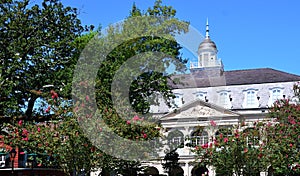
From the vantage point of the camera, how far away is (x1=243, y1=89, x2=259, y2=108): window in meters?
44.8

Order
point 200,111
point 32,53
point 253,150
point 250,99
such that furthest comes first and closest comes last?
point 250,99, point 200,111, point 32,53, point 253,150

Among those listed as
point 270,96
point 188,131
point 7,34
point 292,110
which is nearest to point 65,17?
point 7,34

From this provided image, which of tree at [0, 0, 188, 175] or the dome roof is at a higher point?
the dome roof

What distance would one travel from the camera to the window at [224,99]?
45.8 meters

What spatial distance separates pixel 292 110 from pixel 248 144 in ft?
28.0

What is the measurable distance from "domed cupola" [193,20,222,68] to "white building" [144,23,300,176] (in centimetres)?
159

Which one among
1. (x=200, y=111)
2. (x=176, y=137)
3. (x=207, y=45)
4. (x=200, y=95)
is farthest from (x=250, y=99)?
(x=207, y=45)

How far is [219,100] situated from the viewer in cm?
4650

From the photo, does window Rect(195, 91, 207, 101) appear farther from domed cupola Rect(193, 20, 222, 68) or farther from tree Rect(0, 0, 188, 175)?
tree Rect(0, 0, 188, 175)

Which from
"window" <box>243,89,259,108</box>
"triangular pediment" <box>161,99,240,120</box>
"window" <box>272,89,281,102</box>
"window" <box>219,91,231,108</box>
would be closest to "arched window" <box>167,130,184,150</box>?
"triangular pediment" <box>161,99,240,120</box>

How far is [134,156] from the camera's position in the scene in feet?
48.9

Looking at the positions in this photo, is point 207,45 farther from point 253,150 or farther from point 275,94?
point 253,150

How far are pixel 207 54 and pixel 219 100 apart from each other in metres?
7.07

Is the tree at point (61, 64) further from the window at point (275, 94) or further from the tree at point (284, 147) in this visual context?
the window at point (275, 94)
